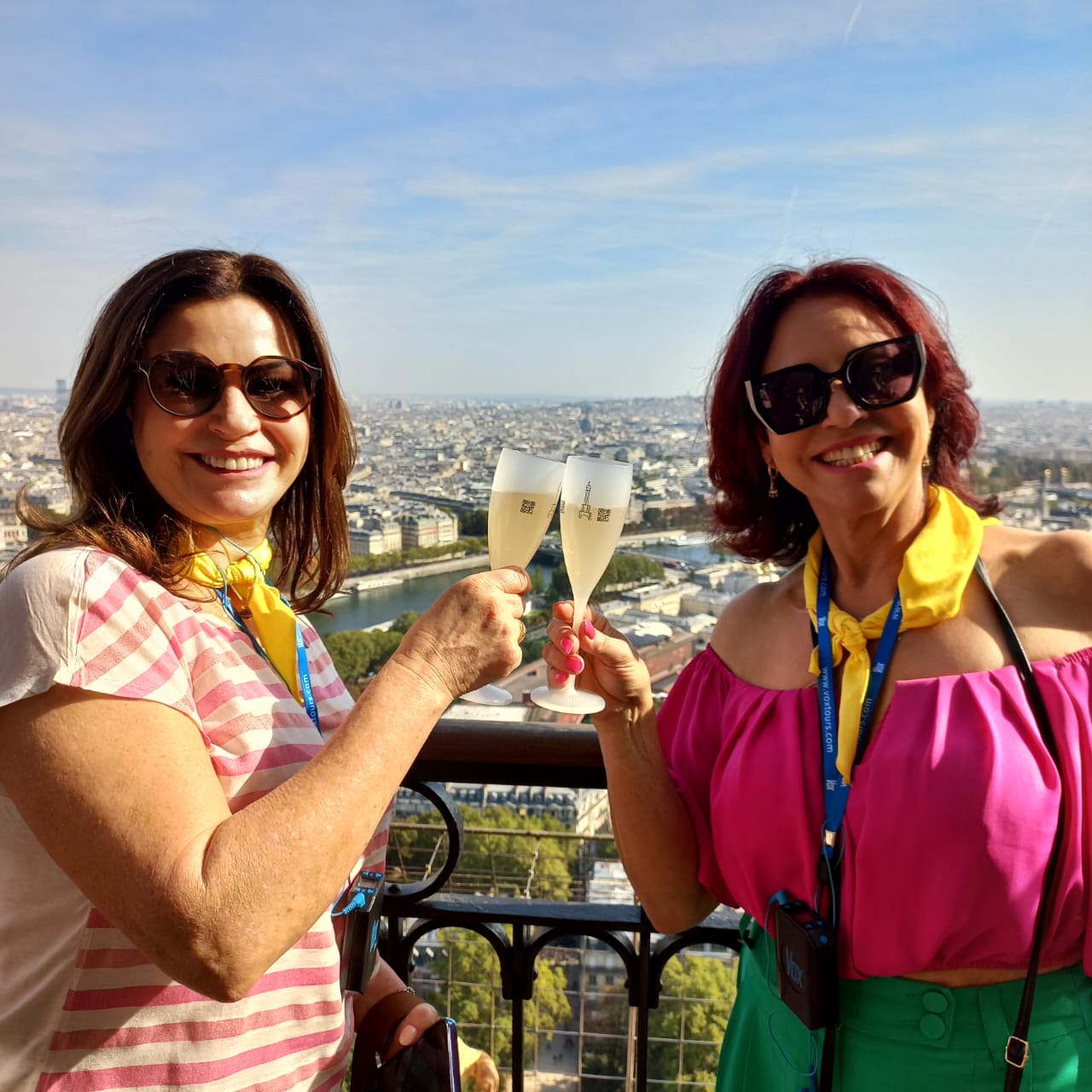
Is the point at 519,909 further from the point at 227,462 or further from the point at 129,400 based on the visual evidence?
the point at 129,400

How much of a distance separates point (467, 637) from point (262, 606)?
39 centimetres

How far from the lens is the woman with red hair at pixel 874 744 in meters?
1.52

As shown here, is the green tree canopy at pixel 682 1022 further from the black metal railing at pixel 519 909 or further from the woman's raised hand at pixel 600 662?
the woman's raised hand at pixel 600 662

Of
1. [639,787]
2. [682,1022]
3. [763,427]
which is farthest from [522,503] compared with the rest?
[682,1022]

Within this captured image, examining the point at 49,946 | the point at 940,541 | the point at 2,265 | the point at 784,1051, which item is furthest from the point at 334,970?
the point at 2,265

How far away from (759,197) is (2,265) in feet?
155

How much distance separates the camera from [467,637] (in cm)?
134

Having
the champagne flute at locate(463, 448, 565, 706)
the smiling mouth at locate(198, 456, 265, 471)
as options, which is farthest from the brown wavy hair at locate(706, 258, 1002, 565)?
the smiling mouth at locate(198, 456, 265, 471)

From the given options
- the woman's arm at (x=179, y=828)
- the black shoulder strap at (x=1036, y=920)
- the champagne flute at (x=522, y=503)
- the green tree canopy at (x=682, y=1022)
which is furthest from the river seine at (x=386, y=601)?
the woman's arm at (x=179, y=828)

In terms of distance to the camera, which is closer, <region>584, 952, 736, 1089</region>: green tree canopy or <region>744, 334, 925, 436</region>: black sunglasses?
<region>744, 334, 925, 436</region>: black sunglasses

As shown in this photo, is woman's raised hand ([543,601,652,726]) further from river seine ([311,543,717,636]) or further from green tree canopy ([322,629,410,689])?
river seine ([311,543,717,636])

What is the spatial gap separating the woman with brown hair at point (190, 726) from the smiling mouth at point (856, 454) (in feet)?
2.51

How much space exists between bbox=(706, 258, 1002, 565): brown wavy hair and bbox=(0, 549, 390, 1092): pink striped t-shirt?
A: 4.07 feet

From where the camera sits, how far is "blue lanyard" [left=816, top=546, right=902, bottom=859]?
1632mm
